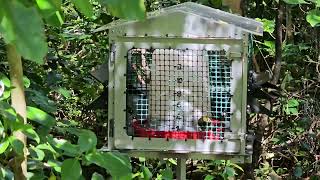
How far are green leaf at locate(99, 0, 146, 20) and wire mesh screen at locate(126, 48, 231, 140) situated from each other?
119cm

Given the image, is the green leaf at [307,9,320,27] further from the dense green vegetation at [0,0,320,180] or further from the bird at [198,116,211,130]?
the bird at [198,116,211,130]

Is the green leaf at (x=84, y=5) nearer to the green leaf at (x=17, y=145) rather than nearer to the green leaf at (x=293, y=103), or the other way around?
the green leaf at (x=17, y=145)

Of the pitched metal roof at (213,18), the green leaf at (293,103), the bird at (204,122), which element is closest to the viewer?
the pitched metal roof at (213,18)

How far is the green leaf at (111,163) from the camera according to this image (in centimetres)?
91

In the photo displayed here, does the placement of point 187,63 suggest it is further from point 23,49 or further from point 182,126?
point 23,49

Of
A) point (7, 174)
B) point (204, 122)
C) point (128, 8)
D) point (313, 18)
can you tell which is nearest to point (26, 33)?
point (128, 8)

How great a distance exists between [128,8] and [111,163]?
43 centimetres

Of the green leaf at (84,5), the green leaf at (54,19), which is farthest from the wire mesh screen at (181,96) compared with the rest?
→ the green leaf at (84,5)

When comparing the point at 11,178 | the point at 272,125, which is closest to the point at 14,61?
the point at 11,178

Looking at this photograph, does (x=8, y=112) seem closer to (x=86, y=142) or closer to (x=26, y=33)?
(x=86, y=142)

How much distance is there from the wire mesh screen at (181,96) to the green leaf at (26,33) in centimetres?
123

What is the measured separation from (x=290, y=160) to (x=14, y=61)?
277 cm

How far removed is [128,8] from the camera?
1.79 feet

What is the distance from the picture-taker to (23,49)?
0.52 m
